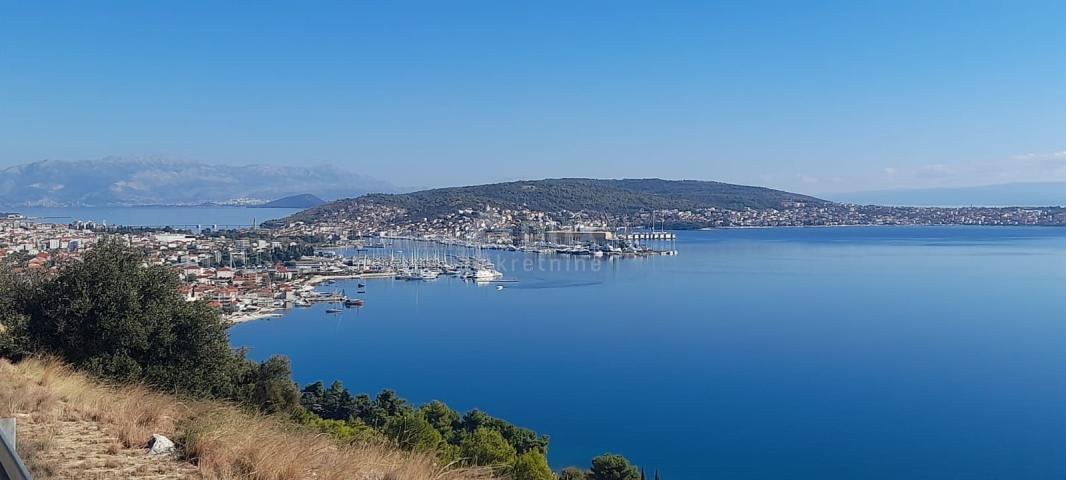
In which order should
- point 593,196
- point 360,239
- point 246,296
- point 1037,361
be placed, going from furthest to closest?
point 593,196
point 360,239
point 246,296
point 1037,361

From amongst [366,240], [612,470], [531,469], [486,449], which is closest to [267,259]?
[366,240]

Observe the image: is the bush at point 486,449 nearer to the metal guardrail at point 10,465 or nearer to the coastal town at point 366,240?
the coastal town at point 366,240

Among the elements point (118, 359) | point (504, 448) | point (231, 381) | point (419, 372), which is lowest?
point (419, 372)

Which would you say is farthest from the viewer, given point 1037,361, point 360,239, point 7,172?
point 7,172

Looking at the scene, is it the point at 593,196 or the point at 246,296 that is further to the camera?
the point at 593,196

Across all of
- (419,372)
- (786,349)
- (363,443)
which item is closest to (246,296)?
(419,372)

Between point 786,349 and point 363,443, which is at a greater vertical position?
point 363,443

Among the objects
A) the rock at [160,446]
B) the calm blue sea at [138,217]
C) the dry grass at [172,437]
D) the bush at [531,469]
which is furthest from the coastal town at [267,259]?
the calm blue sea at [138,217]

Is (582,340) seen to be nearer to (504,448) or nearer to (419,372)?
(419,372)
